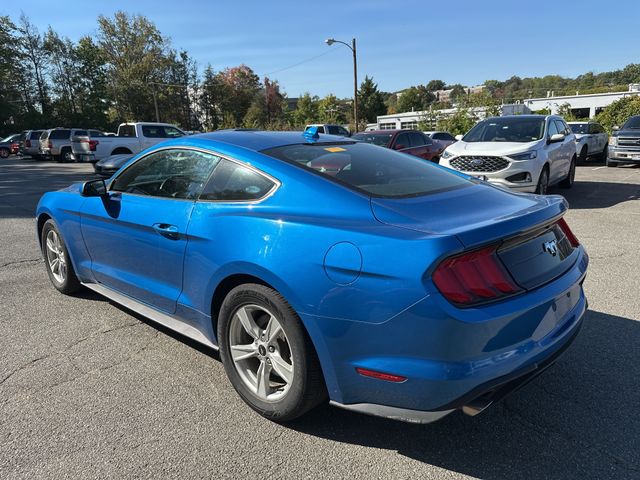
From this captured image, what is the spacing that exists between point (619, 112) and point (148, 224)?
29.8 meters

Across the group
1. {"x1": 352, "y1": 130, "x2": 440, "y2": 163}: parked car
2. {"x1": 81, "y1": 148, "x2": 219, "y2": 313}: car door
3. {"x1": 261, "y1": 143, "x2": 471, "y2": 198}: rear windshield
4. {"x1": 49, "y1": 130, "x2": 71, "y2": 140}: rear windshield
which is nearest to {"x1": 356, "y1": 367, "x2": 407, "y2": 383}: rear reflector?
{"x1": 261, "y1": 143, "x2": 471, "y2": 198}: rear windshield

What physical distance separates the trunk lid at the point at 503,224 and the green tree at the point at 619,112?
2779 centimetres

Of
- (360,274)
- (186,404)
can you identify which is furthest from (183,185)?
(360,274)

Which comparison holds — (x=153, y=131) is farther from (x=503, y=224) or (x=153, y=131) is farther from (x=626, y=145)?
(x=503, y=224)

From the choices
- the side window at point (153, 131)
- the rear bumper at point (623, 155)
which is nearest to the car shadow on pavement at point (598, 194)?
the rear bumper at point (623, 155)

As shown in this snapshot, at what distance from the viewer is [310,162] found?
288cm

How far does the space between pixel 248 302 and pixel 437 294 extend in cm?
106

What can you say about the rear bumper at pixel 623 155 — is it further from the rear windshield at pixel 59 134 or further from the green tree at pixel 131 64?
the green tree at pixel 131 64

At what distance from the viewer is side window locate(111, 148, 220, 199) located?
10.1ft

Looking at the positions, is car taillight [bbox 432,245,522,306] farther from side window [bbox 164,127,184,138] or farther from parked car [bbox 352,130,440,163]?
side window [bbox 164,127,184,138]

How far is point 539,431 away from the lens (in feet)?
8.09

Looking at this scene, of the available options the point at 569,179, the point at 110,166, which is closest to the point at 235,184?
the point at 569,179

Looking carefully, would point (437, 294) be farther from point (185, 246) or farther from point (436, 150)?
point (436, 150)

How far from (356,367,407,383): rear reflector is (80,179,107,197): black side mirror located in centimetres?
263
